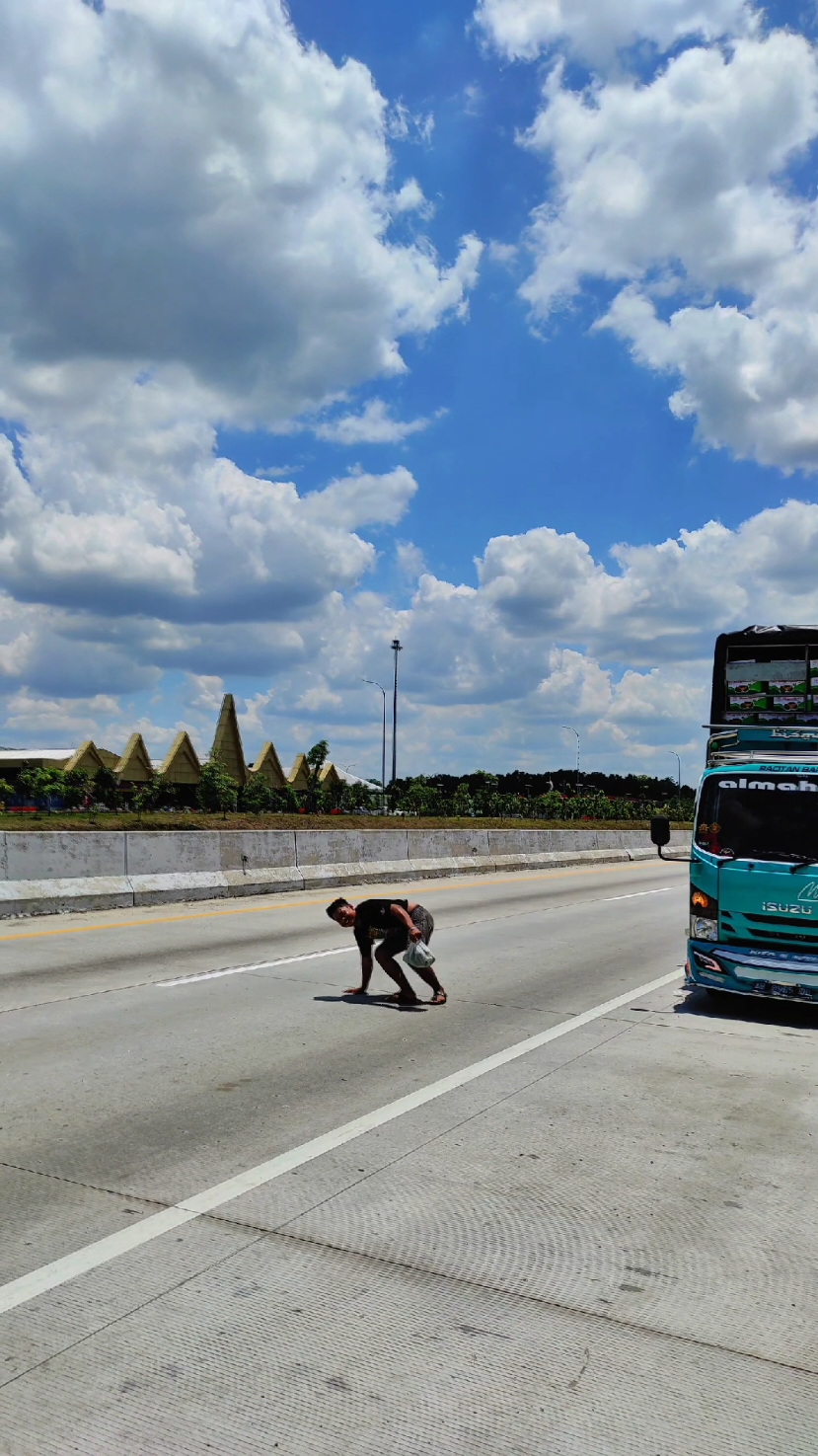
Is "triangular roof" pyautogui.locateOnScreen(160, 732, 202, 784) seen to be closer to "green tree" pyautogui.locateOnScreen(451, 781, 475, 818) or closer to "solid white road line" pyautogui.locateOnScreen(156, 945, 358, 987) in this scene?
"green tree" pyautogui.locateOnScreen(451, 781, 475, 818)

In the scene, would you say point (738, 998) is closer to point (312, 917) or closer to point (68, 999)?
point (68, 999)

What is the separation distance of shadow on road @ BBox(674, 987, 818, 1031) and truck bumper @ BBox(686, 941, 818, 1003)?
179 millimetres

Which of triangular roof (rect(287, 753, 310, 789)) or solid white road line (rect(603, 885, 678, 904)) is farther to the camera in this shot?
triangular roof (rect(287, 753, 310, 789))

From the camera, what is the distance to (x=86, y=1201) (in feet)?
16.2

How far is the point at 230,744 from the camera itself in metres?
79.9

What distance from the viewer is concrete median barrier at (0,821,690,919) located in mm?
16453

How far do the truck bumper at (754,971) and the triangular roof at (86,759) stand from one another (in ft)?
217

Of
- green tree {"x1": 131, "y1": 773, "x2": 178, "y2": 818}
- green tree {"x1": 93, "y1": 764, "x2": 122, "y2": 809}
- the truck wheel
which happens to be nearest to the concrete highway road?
the truck wheel

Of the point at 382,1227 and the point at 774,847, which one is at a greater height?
the point at 774,847

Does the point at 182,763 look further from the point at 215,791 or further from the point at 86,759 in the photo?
the point at 215,791

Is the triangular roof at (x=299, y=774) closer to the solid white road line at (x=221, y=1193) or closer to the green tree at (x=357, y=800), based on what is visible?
the green tree at (x=357, y=800)

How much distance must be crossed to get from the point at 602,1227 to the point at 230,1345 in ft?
5.96

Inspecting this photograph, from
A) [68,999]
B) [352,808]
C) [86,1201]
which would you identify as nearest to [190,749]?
[352,808]

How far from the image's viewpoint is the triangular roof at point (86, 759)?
72562mm
